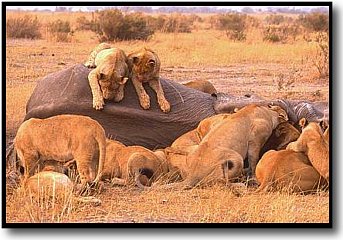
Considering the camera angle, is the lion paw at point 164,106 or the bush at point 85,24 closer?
the bush at point 85,24

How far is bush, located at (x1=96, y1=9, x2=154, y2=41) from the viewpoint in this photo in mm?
5980

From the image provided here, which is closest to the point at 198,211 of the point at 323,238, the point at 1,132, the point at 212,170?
the point at 212,170

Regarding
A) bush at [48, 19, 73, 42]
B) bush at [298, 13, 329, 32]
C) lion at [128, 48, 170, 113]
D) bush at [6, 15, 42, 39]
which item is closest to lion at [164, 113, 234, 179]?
lion at [128, 48, 170, 113]

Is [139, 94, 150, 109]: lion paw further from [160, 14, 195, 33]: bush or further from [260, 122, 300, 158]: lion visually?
[260, 122, 300, 158]: lion

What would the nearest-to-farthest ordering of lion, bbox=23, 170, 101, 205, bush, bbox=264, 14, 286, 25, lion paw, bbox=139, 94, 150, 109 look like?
lion, bbox=23, 170, 101, 205, bush, bbox=264, 14, 286, 25, lion paw, bbox=139, 94, 150, 109

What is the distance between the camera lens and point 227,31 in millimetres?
6059

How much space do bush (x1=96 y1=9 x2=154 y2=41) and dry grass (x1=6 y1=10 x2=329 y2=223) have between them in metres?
Answer: 0.05

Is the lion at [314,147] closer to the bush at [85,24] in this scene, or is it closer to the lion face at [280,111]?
the lion face at [280,111]

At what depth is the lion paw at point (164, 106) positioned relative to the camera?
615 cm

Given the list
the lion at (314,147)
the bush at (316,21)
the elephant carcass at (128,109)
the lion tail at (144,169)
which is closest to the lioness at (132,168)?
the lion tail at (144,169)

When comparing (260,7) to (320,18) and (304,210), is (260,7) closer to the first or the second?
(320,18)

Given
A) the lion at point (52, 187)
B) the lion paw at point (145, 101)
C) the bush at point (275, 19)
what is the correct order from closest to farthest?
the lion at point (52, 187), the bush at point (275, 19), the lion paw at point (145, 101)

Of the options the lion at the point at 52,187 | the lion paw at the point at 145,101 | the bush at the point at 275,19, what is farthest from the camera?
the lion paw at the point at 145,101

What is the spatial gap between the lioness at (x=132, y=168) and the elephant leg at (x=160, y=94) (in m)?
0.28
